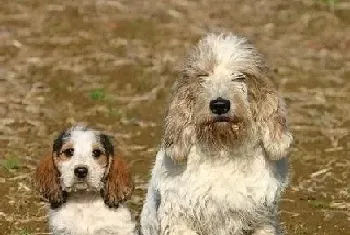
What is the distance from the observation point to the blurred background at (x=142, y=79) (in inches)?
446

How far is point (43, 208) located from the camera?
10.7 metres

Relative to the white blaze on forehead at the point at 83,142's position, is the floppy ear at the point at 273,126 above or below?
above

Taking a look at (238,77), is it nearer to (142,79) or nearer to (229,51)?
(229,51)

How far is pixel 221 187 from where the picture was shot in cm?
829

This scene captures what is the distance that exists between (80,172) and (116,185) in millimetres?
350

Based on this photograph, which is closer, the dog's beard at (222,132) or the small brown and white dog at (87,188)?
the dog's beard at (222,132)

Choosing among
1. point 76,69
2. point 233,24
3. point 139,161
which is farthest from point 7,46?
point 139,161

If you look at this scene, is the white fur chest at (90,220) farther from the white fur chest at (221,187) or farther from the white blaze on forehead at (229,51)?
the white blaze on forehead at (229,51)

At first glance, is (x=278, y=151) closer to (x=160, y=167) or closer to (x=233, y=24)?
(x=160, y=167)

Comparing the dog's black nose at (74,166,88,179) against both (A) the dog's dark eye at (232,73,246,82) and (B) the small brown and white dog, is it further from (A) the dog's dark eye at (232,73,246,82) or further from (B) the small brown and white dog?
(A) the dog's dark eye at (232,73,246,82)

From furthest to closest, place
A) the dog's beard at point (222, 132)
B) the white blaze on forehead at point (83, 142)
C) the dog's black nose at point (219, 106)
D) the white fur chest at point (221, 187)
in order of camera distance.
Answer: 1. the white blaze on forehead at point (83, 142)
2. the white fur chest at point (221, 187)
3. the dog's beard at point (222, 132)
4. the dog's black nose at point (219, 106)

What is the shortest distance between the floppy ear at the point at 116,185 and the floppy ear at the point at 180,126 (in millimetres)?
722

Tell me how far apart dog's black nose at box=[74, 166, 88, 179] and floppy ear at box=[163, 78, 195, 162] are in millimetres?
765

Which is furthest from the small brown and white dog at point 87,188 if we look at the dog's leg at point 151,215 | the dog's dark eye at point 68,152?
the dog's leg at point 151,215
